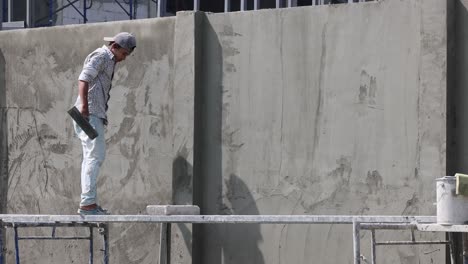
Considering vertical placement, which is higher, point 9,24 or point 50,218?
point 9,24

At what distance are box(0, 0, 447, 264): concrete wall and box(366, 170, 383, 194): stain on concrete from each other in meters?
0.01

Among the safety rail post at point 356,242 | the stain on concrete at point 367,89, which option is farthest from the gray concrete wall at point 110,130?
the safety rail post at point 356,242

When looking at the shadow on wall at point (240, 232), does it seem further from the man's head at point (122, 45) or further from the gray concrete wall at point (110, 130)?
the man's head at point (122, 45)

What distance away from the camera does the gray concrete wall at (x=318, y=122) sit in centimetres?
834

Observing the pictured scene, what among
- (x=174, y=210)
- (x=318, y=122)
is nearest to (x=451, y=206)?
(x=318, y=122)

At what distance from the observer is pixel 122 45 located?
8.58 metres

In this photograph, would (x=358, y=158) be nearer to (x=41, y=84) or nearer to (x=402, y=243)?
(x=402, y=243)

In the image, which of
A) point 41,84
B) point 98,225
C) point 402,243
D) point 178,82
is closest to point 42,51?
point 41,84

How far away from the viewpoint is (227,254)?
30.1 ft

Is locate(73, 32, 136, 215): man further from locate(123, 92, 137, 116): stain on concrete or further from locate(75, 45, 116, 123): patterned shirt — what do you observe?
locate(123, 92, 137, 116): stain on concrete

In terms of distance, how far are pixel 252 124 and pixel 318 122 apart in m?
0.60

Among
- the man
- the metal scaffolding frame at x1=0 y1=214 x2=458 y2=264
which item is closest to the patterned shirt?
the man

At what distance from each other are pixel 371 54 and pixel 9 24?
25.2 ft

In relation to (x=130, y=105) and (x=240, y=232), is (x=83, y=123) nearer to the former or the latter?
(x=130, y=105)
